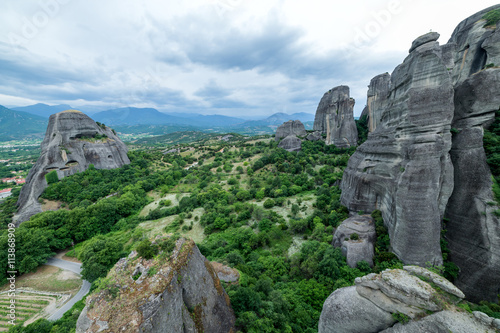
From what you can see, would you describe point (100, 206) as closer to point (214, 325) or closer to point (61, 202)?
point (61, 202)

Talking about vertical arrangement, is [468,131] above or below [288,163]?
above

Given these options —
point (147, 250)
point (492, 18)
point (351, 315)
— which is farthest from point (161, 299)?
point (492, 18)

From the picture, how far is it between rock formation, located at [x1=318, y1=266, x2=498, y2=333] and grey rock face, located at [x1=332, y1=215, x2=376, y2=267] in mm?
8624

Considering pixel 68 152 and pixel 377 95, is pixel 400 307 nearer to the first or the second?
pixel 377 95

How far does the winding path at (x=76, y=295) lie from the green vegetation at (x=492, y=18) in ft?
162

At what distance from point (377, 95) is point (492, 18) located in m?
24.4

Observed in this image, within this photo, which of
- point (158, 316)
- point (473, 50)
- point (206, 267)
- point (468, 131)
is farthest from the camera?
point (473, 50)

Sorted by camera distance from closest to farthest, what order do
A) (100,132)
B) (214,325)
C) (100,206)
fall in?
(214,325), (100,206), (100,132)

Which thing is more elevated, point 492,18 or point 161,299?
point 492,18

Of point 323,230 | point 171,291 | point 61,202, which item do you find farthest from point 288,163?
point 61,202

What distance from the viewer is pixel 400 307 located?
696 centimetres

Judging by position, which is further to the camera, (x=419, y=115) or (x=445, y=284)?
(x=419, y=115)

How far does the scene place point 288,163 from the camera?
4856 cm

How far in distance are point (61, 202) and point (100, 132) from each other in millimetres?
20333
